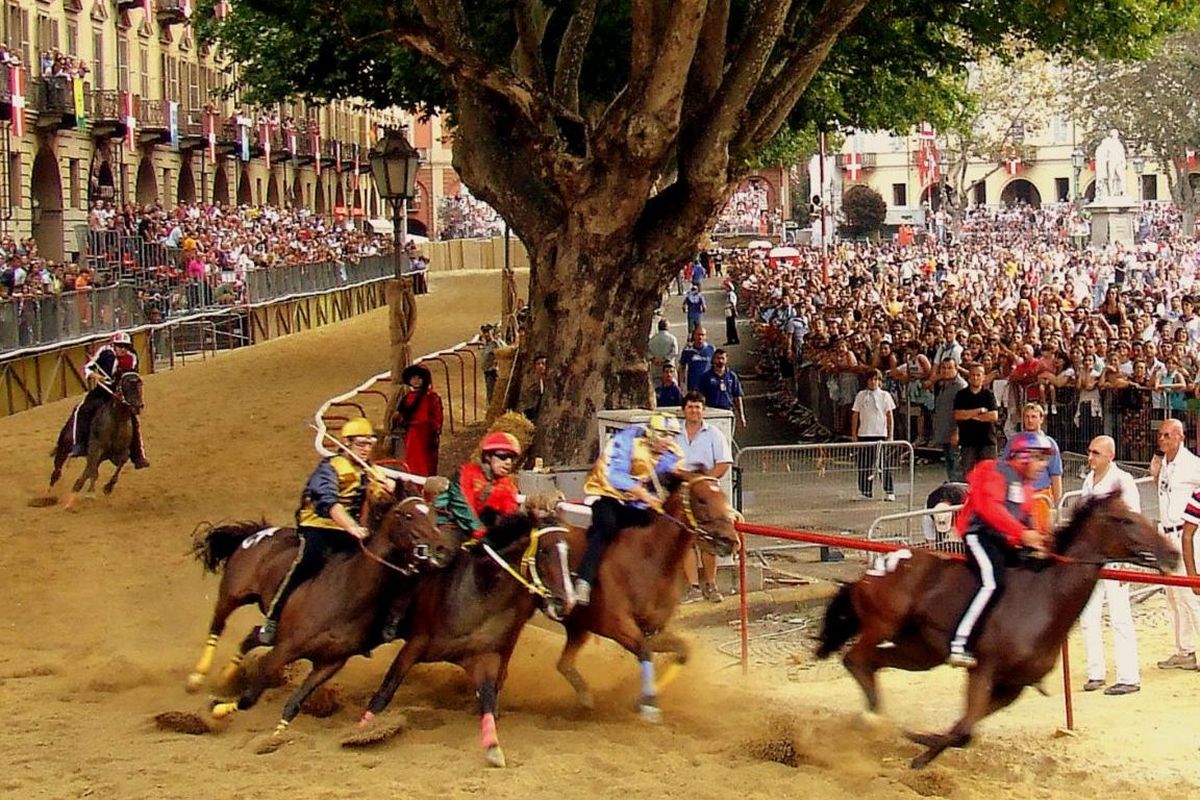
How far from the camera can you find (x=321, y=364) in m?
35.3

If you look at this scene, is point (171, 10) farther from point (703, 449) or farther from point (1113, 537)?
point (1113, 537)

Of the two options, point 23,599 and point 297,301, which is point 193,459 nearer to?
point 23,599

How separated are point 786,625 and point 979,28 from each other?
1183 centimetres

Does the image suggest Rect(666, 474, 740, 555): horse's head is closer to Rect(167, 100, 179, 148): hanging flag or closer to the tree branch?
the tree branch

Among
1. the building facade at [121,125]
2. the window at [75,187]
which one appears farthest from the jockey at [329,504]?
the window at [75,187]

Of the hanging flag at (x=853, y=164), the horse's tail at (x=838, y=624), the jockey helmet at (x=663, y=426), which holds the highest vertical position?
the hanging flag at (x=853, y=164)

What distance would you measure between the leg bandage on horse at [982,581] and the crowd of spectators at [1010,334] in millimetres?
9271

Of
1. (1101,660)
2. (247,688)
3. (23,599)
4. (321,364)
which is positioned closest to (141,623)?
(23,599)

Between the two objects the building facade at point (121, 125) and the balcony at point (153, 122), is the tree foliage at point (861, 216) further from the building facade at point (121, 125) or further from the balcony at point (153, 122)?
the balcony at point (153, 122)

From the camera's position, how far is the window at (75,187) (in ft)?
155

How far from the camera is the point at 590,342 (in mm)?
19000

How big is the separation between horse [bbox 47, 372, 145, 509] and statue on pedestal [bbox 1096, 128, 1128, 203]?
125ft

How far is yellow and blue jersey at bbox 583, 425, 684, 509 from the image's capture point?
11.1 m

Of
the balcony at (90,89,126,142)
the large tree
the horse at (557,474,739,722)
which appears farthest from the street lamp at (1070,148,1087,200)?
the horse at (557,474,739,722)
